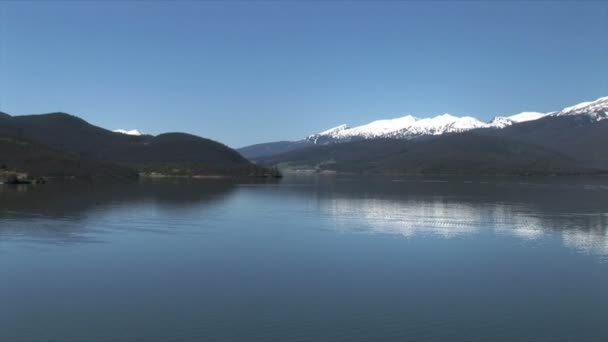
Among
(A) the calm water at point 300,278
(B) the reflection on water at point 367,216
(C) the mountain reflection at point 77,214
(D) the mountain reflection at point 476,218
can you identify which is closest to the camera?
(A) the calm water at point 300,278

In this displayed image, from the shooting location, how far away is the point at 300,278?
33.3m

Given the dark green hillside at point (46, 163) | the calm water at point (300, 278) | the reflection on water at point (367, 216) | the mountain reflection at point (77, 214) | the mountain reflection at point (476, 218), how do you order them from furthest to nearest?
1. the dark green hillside at point (46, 163)
2. the mountain reflection at point (476, 218)
3. the reflection on water at point (367, 216)
4. the mountain reflection at point (77, 214)
5. the calm water at point (300, 278)

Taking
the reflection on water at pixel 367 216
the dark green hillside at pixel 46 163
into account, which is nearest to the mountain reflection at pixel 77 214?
the reflection on water at pixel 367 216

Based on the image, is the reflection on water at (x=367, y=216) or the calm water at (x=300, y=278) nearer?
the calm water at (x=300, y=278)

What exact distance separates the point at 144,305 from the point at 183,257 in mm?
11931

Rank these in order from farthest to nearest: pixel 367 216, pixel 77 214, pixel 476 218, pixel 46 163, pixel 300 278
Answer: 1. pixel 46 163
2. pixel 367 216
3. pixel 476 218
4. pixel 77 214
5. pixel 300 278

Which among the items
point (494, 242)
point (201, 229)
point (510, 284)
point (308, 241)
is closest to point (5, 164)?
point (201, 229)

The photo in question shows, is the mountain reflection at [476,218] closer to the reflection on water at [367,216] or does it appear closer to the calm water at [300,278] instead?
the reflection on water at [367,216]

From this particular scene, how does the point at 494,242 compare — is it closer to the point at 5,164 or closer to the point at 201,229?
the point at 201,229

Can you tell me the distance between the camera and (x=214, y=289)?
30.2 m

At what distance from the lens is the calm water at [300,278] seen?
24.3 meters

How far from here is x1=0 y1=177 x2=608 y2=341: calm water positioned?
24.3m

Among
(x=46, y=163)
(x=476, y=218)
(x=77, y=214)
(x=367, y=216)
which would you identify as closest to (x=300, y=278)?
(x=367, y=216)

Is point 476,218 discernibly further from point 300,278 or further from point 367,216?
point 300,278
